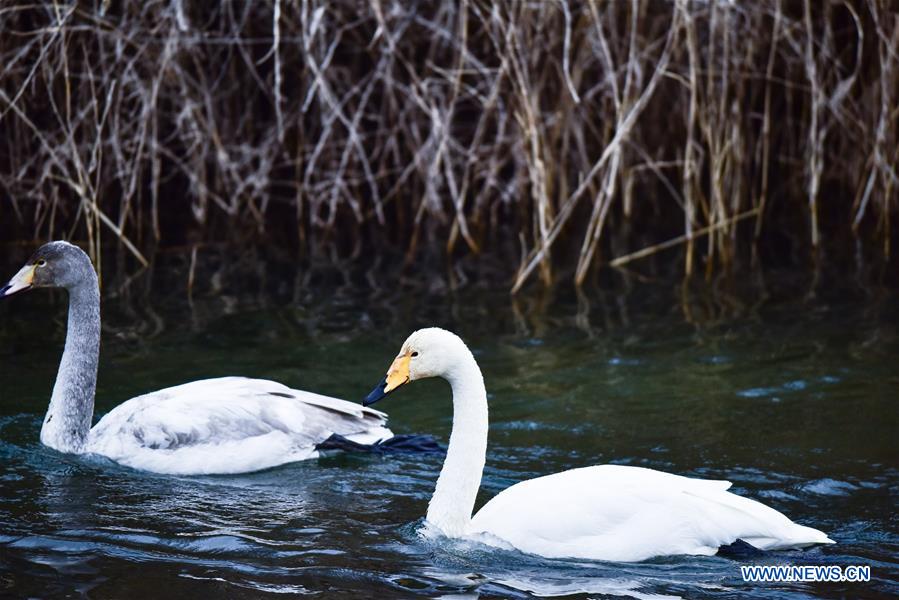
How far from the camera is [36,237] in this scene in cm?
1117

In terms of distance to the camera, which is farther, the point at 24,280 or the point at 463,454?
the point at 24,280

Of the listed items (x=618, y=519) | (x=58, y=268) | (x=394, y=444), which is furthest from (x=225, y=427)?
(x=618, y=519)

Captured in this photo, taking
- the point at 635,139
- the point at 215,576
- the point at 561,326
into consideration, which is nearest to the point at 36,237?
the point at 561,326

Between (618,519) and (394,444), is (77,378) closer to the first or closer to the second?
(394,444)

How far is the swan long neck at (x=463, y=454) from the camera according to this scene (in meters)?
5.59

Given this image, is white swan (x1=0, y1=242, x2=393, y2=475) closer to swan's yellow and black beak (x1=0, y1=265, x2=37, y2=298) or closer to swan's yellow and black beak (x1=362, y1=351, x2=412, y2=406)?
swan's yellow and black beak (x1=0, y1=265, x2=37, y2=298)

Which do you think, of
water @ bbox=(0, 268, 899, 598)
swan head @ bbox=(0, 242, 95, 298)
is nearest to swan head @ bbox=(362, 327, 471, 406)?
water @ bbox=(0, 268, 899, 598)

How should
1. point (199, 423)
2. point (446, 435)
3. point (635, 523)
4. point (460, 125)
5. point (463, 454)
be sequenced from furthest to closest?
point (460, 125) → point (446, 435) → point (199, 423) → point (463, 454) → point (635, 523)

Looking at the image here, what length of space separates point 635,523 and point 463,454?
76 centimetres

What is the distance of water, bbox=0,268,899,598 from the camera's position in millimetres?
5227

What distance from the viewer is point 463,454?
223 inches

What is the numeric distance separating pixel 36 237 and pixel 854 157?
7094 mm

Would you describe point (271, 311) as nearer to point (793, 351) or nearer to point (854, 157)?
point (793, 351)

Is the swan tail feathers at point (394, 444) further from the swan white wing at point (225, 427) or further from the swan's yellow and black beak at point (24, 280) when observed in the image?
the swan's yellow and black beak at point (24, 280)
